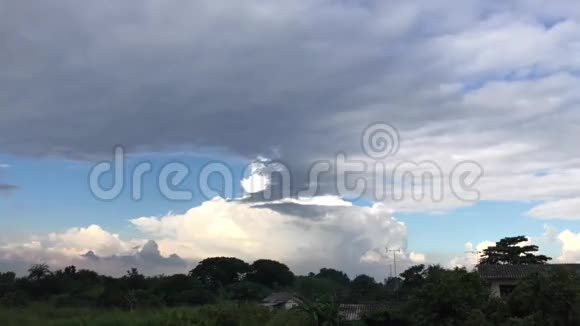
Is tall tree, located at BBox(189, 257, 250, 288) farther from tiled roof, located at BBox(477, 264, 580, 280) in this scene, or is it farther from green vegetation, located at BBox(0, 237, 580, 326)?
tiled roof, located at BBox(477, 264, 580, 280)

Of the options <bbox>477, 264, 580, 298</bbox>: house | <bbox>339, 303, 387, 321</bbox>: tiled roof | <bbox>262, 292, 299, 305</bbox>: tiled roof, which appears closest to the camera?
<bbox>477, 264, 580, 298</bbox>: house

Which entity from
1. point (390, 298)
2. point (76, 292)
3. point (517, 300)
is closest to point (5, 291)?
point (76, 292)

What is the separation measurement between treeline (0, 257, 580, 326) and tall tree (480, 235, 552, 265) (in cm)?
957

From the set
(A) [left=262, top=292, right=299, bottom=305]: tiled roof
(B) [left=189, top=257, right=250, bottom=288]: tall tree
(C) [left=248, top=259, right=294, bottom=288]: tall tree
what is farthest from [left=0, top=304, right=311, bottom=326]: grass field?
(C) [left=248, top=259, right=294, bottom=288]: tall tree

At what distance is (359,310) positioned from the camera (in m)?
42.9

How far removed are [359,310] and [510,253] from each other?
19.7 metres

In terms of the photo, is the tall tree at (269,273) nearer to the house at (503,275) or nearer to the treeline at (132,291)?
the treeline at (132,291)

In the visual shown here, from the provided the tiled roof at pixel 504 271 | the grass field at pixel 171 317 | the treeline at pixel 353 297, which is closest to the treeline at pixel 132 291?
the treeline at pixel 353 297

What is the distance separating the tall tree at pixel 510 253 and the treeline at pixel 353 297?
9569 mm

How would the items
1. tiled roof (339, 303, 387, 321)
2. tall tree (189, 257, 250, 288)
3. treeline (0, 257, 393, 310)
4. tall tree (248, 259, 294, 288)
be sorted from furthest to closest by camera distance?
1. tall tree (248, 259, 294, 288)
2. tall tree (189, 257, 250, 288)
3. treeline (0, 257, 393, 310)
4. tiled roof (339, 303, 387, 321)

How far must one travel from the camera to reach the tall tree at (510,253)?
180 feet

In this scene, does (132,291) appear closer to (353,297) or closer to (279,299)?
(279,299)

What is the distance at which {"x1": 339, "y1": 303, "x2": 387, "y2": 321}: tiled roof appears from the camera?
134 feet

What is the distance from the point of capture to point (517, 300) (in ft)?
88.8
